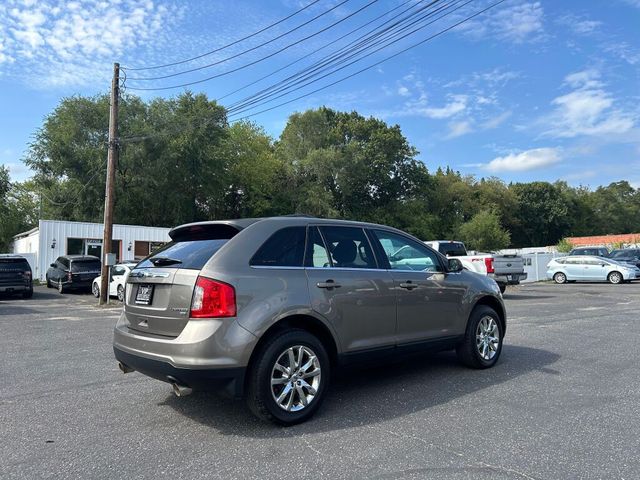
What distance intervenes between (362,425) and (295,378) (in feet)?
2.35

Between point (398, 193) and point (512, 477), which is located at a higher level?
point (398, 193)

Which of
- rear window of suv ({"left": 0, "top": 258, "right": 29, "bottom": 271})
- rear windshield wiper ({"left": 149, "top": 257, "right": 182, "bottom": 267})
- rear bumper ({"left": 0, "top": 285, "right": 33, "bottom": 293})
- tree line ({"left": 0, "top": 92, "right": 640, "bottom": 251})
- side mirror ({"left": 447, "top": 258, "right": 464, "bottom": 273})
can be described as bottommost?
rear bumper ({"left": 0, "top": 285, "right": 33, "bottom": 293})

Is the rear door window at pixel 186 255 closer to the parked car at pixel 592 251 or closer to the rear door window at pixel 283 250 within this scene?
the rear door window at pixel 283 250

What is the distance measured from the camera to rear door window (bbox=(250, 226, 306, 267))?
4.61 metres

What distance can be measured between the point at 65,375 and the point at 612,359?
7256mm

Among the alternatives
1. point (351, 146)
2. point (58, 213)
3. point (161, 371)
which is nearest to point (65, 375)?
point (161, 371)

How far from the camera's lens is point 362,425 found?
451cm

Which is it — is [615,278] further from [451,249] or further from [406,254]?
[406,254]

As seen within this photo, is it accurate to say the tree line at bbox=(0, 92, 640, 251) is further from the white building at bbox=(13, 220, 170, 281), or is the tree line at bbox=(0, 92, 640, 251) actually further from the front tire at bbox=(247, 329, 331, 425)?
the front tire at bbox=(247, 329, 331, 425)

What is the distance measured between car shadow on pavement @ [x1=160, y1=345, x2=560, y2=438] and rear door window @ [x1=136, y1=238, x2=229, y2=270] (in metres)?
1.43

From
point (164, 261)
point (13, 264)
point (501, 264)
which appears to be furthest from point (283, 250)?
point (13, 264)

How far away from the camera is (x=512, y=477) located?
350cm

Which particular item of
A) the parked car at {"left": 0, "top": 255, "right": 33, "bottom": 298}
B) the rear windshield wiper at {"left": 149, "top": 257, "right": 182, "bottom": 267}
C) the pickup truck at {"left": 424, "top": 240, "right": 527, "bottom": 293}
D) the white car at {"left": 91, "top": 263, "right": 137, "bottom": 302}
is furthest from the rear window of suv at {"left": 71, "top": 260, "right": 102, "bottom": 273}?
the rear windshield wiper at {"left": 149, "top": 257, "right": 182, "bottom": 267}

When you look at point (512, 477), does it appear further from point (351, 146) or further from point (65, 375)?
point (351, 146)
